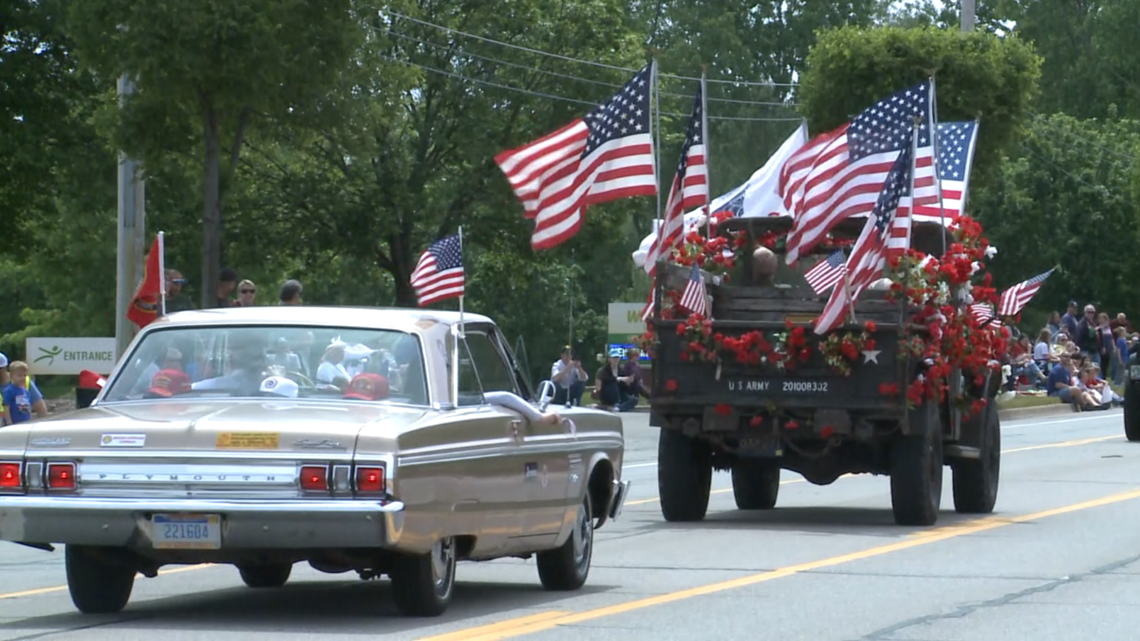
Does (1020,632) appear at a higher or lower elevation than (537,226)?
lower

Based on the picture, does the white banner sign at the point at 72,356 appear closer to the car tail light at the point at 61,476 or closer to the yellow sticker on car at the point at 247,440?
the car tail light at the point at 61,476

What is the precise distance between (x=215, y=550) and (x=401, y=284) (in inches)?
1638

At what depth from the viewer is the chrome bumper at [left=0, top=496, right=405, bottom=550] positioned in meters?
8.88

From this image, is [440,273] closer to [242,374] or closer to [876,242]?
[876,242]

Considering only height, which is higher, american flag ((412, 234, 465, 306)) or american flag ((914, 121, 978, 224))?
american flag ((914, 121, 978, 224))

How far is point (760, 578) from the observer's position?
12352 millimetres

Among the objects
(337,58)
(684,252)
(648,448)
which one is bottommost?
(648,448)

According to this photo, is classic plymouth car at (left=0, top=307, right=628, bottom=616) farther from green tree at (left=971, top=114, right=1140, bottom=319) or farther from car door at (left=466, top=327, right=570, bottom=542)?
green tree at (left=971, top=114, right=1140, bottom=319)

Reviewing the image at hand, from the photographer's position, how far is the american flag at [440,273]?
59.5ft

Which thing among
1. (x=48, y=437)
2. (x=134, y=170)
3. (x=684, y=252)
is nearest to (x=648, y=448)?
(x=134, y=170)

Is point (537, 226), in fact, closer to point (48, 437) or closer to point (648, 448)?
point (48, 437)

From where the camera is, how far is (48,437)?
9281 mm

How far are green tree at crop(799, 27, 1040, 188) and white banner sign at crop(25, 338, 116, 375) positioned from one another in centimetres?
2276

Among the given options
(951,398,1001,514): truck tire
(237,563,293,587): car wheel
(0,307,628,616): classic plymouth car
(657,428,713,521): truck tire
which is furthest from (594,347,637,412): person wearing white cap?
(0,307,628,616): classic plymouth car
